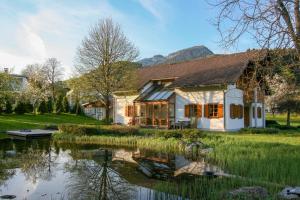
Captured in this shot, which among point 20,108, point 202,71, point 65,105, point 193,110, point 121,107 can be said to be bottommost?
point 193,110

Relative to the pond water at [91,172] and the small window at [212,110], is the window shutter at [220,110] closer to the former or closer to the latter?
the small window at [212,110]

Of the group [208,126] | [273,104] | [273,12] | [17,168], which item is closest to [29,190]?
[17,168]

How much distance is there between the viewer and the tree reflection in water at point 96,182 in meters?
7.86

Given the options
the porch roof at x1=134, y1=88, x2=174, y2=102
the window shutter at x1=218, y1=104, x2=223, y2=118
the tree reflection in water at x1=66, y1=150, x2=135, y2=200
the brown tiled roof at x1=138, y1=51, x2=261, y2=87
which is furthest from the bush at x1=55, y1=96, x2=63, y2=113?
the tree reflection in water at x1=66, y1=150, x2=135, y2=200

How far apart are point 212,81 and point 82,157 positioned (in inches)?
Result: 552

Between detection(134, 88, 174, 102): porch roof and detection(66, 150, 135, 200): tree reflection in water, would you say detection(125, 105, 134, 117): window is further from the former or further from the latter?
detection(66, 150, 135, 200): tree reflection in water

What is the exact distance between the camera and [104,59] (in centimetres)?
2695

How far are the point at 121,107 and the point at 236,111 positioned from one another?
39.6 ft

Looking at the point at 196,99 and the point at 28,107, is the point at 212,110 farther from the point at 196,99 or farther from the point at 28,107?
the point at 28,107

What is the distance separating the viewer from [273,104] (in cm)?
3070

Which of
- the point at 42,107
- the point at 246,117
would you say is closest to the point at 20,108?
the point at 42,107

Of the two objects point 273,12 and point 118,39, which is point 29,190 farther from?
point 118,39

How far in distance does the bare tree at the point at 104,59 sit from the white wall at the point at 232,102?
27.2 feet

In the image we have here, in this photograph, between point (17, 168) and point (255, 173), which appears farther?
point (17, 168)
